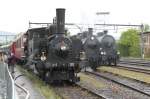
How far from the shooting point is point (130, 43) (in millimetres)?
86875

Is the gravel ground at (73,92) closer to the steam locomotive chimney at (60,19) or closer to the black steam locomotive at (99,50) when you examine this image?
the steam locomotive chimney at (60,19)

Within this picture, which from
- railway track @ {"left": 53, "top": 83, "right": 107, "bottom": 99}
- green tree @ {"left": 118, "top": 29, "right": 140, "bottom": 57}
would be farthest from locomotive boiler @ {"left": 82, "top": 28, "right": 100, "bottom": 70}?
green tree @ {"left": 118, "top": 29, "right": 140, "bottom": 57}

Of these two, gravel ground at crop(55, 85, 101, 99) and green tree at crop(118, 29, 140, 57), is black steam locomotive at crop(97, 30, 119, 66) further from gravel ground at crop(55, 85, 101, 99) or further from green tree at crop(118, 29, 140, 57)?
green tree at crop(118, 29, 140, 57)

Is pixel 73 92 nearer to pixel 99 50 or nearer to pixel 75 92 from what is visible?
pixel 75 92

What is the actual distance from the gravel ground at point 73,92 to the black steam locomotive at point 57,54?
0.60 meters

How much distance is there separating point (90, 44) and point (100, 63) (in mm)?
1926

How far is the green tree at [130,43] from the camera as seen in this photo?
3397 inches

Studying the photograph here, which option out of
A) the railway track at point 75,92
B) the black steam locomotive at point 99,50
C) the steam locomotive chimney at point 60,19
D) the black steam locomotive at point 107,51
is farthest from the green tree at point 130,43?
the steam locomotive chimney at point 60,19

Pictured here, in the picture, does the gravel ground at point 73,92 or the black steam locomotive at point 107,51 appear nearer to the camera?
the gravel ground at point 73,92

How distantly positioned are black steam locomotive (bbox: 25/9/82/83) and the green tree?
6536cm

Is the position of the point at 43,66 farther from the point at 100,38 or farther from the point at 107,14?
the point at 107,14

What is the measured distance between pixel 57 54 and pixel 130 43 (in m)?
67.4

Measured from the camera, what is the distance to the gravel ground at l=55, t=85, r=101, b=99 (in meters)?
17.1

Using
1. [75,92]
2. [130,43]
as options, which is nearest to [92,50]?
[75,92]
